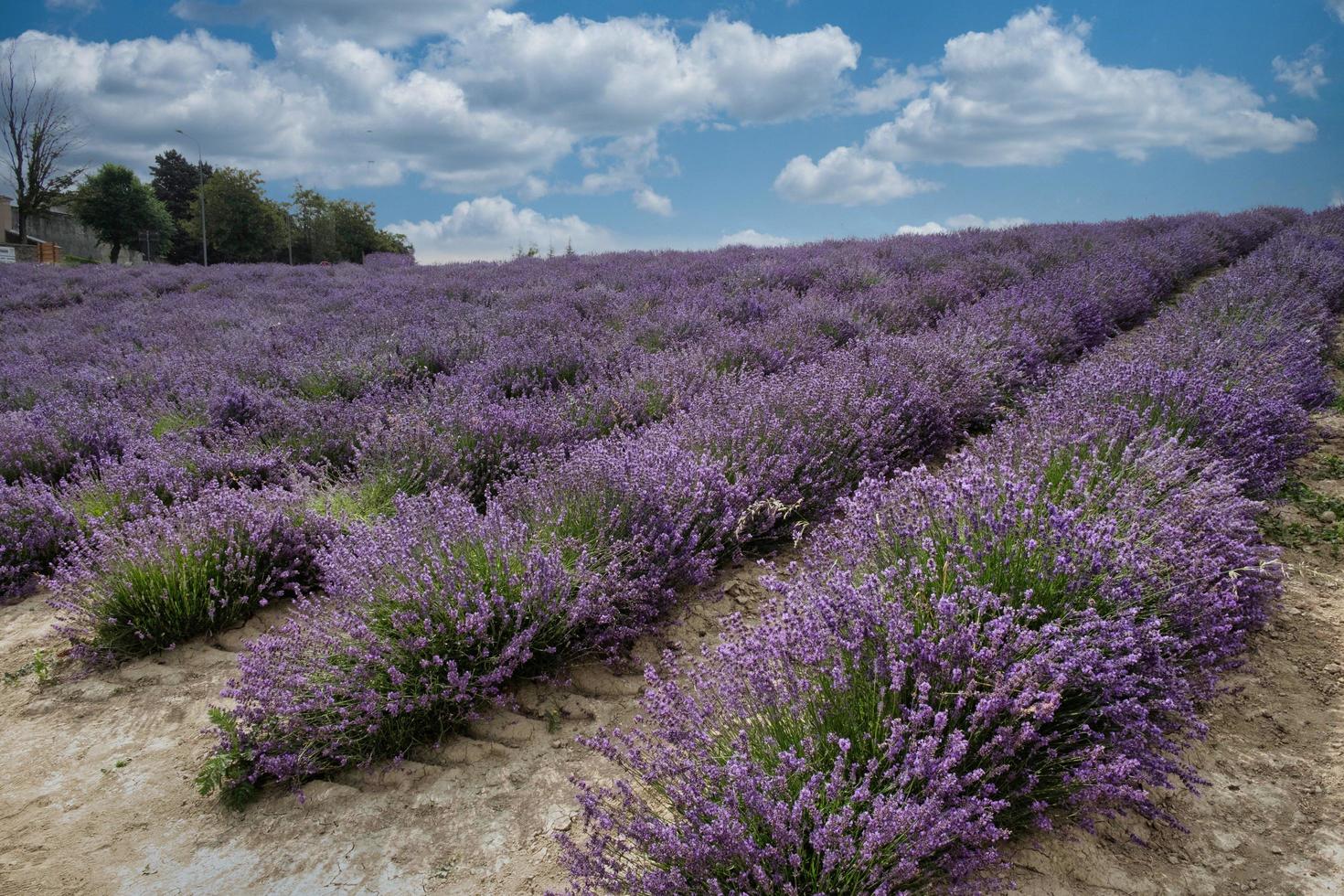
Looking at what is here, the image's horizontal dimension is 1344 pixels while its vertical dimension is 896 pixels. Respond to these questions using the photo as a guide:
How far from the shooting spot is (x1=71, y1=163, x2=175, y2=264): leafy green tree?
31.4m

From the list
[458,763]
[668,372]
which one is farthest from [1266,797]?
[668,372]

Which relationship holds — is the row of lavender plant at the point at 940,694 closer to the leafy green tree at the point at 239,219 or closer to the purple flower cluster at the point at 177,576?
the purple flower cluster at the point at 177,576

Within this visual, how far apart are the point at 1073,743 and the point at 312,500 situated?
3406 millimetres

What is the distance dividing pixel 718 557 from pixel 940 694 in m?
1.59

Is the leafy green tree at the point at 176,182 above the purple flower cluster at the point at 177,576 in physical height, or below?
above

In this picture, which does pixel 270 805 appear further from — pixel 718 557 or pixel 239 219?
pixel 239 219

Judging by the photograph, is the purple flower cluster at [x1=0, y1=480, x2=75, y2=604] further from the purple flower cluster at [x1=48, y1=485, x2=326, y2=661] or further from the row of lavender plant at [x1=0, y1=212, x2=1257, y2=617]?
the purple flower cluster at [x1=48, y1=485, x2=326, y2=661]

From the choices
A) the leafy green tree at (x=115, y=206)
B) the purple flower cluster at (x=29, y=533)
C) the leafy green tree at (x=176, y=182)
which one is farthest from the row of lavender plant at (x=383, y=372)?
the leafy green tree at (x=176, y=182)

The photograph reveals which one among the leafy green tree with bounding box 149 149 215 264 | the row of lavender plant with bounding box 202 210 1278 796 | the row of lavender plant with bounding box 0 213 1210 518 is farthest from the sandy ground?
the leafy green tree with bounding box 149 149 215 264

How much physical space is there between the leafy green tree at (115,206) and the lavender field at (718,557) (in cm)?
3235

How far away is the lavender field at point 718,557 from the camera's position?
5.91 feet

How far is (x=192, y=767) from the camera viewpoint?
241cm

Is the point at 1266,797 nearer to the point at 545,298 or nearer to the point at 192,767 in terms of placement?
the point at 192,767

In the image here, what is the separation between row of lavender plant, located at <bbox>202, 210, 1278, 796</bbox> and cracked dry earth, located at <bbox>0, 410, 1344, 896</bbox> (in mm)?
146
